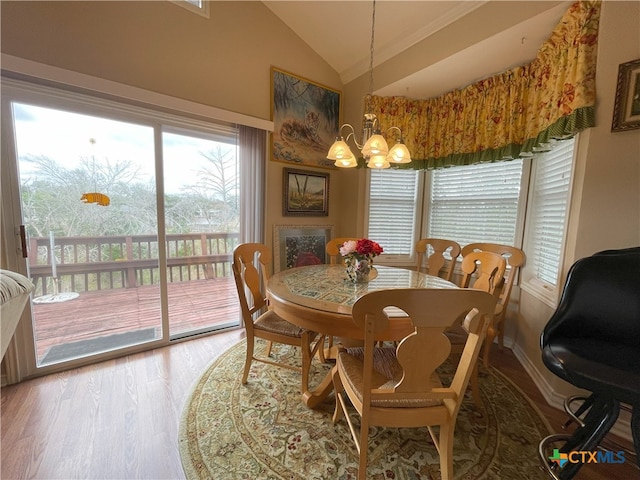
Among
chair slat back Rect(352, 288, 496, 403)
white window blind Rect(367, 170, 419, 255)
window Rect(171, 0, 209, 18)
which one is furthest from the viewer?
white window blind Rect(367, 170, 419, 255)

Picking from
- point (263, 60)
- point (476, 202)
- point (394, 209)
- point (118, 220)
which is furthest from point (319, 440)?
point (263, 60)

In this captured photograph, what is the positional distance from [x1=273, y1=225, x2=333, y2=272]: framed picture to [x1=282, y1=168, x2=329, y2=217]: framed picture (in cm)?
19

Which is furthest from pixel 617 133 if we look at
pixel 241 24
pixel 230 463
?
pixel 241 24

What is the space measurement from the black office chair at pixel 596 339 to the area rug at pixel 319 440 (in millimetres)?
169

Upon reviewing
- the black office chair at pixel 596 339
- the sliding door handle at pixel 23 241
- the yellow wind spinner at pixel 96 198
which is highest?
the yellow wind spinner at pixel 96 198

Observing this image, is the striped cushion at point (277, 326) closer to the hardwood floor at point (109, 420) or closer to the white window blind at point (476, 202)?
the hardwood floor at point (109, 420)

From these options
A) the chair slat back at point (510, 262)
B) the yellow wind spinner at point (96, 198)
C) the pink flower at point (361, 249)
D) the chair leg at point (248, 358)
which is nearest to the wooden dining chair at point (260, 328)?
the chair leg at point (248, 358)

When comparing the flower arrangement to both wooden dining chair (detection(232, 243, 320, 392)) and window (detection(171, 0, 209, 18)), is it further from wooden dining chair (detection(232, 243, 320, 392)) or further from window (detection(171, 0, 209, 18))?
window (detection(171, 0, 209, 18))

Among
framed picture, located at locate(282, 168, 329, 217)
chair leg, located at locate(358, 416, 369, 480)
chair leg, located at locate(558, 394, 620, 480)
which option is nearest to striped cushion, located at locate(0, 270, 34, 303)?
chair leg, located at locate(358, 416, 369, 480)

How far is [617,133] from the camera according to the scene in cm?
149

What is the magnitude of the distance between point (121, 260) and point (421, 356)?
8.11ft

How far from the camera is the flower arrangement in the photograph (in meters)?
1.76

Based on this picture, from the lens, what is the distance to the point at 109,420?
1540 millimetres

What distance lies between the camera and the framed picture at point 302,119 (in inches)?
110
